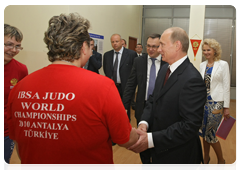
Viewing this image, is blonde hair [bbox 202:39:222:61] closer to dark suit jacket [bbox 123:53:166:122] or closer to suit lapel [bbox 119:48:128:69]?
dark suit jacket [bbox 123:53:166:122]

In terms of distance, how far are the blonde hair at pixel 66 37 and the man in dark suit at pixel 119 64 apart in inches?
121

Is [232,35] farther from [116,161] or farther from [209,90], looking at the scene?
[116,161]

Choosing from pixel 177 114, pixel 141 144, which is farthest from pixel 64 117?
pixel 177 114

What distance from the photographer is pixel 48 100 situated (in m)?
0.95

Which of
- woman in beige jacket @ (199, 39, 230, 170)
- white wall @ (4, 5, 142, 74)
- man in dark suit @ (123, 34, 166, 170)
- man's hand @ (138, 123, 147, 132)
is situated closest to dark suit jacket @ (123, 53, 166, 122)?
man in dark suit @ (123, 34, 166, 170)

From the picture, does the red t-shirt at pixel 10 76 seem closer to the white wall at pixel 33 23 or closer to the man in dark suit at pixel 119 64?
the man in dark suit at pixel 119 64

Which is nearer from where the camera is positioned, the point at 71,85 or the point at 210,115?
the point at 71,85

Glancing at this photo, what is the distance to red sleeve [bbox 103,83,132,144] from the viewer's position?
0.97 meters

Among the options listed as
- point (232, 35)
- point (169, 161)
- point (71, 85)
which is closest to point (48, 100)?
point (71, 85)

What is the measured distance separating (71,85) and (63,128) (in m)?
0.21

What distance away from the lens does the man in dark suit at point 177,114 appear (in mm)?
1396

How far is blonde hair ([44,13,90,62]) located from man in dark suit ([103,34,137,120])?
3067 millimetres

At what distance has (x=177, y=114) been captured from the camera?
4.91ft

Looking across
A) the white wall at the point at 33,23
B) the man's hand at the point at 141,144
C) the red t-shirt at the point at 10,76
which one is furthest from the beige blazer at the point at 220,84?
the white wall at the point at 33,23
